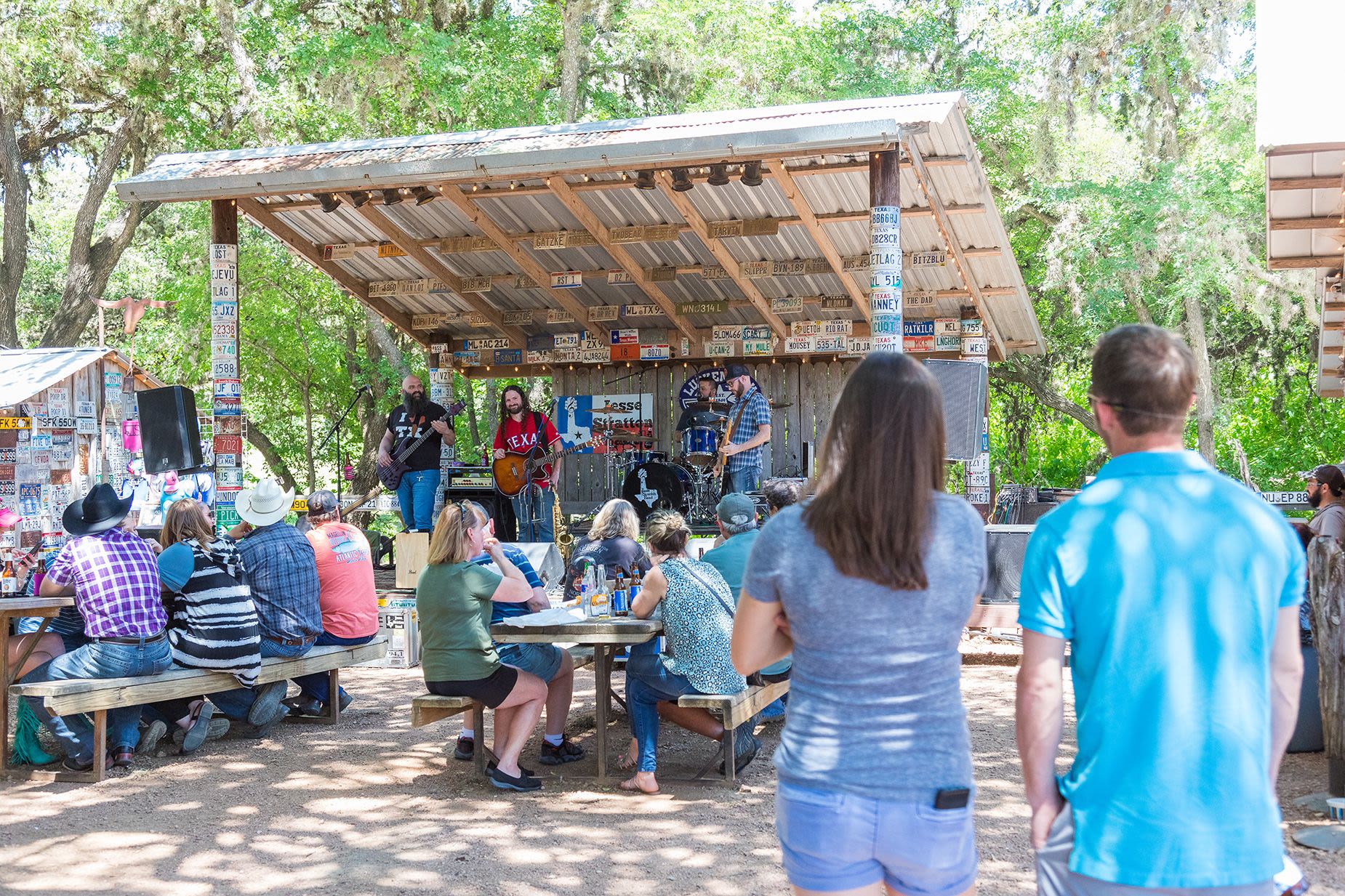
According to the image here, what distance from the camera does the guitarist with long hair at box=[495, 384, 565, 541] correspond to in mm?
12422

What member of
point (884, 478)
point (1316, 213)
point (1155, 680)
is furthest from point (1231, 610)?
point (1316, 213)

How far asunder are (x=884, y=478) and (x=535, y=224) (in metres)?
9.92

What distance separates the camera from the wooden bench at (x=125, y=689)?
5.53 m

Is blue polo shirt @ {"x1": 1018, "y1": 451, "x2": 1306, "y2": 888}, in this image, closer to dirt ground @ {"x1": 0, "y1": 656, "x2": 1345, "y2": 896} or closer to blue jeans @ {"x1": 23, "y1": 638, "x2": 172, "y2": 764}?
dirt ground @ {"x1": 0, "y1": 656, "x2": 1345, "y2": 896}

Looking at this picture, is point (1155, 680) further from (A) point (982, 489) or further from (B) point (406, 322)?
(B) point (406, 322)

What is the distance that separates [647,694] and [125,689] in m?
2.44

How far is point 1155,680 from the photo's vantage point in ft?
6.32

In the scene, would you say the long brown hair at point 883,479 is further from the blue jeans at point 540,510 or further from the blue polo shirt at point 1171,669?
the blue jeans at point 540,510

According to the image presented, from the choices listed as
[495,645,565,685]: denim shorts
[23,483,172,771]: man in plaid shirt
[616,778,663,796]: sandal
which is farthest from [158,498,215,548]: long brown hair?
[616,778,663,796]: sandal

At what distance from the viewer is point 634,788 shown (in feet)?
18.2

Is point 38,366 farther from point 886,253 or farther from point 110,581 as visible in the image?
point 886,253

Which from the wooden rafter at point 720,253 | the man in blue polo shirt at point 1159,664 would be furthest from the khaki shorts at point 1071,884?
the wooden rafter at point 720,253

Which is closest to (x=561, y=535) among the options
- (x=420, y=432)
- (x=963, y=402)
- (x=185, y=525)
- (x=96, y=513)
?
(x=420, y=432)

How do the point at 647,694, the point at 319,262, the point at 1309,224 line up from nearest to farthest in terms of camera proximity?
the point at 647,694 < the point at 1309,224 < the point at 319,262
